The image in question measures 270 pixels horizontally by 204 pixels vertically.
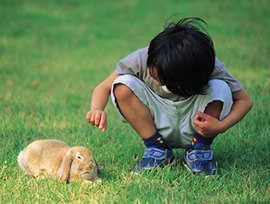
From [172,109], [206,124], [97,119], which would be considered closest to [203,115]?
[206,124]

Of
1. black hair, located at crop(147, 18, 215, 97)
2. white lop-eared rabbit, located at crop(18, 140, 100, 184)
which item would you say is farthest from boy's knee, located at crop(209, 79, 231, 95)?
white lop-eared rabbit, located at crop(18, 140, 100, 184)

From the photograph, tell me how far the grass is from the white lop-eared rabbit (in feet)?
0.29

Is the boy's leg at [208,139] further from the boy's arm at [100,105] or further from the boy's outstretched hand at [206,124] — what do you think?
the boy's arm at [100,105]

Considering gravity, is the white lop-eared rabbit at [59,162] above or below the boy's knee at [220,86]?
below

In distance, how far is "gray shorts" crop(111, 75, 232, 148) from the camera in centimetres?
280

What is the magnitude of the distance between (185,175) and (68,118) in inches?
68.4

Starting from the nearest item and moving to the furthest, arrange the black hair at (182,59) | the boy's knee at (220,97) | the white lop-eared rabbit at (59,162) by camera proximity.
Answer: the black hair at (182,59) < the white lop-eared rabbit at (59,162) < the boy's knee at (220,97)

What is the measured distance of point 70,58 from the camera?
7.43m

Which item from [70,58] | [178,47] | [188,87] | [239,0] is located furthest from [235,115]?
[239,0]

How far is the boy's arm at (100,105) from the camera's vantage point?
263 centimetres

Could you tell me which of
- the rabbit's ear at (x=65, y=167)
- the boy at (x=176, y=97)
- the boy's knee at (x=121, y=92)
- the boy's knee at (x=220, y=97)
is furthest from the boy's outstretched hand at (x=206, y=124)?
the rabbit's ear at (x=65, y=167)

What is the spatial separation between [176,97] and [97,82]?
305 cm

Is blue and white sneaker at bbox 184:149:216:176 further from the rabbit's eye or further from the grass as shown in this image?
the rabbit's eye

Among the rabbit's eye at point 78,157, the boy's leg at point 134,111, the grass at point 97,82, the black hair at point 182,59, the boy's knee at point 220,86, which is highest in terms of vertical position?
the black hair at point 182,59
